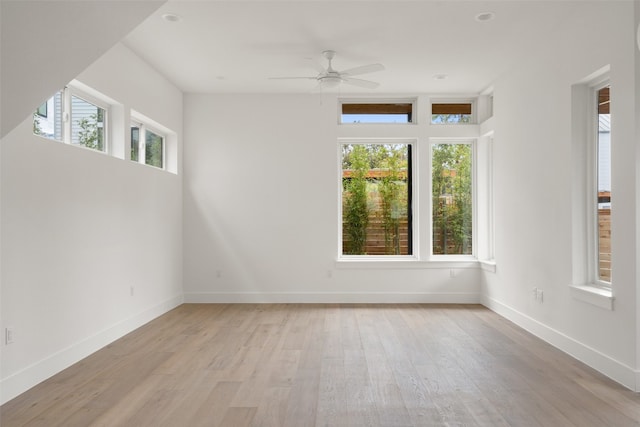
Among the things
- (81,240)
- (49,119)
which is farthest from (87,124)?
(81,240)

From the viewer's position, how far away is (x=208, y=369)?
3.65 m

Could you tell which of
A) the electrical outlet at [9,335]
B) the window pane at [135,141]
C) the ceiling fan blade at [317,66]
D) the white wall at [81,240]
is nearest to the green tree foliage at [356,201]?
the ceiling fan blade at [317,66]

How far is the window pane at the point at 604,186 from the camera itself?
12.6 feet

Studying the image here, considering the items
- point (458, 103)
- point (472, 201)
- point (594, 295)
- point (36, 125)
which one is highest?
point (458, 103)

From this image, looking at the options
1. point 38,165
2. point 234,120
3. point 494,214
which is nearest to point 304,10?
point 38,165

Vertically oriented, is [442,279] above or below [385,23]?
below

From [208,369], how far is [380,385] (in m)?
1.37

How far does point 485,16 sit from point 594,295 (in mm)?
2495

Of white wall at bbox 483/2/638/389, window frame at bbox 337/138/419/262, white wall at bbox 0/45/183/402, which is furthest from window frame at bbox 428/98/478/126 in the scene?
white wall at bbox 0/45/183/402

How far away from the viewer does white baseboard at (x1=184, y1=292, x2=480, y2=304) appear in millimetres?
6527

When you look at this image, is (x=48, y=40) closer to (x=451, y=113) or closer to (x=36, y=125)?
(x=36, y=125)

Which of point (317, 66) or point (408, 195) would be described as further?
point (408, 195)

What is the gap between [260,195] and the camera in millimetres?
6648

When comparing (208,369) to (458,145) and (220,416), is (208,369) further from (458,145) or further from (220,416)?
(458,145)
